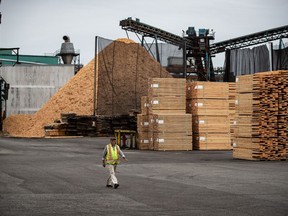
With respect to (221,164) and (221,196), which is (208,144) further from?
(221,196)

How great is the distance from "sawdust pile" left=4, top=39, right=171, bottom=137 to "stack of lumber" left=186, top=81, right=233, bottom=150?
47.1 ft

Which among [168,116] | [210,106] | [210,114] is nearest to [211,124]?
[210,114]

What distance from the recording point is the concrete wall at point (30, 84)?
6556cm

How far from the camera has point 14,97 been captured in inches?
2581

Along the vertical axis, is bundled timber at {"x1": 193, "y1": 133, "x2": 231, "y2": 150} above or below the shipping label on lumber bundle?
below

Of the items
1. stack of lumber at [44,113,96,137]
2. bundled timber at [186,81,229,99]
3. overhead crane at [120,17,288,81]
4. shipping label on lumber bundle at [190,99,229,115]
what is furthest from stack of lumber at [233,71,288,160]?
overhead crane at [120,17,288,81]

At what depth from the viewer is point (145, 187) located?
55.5 ft

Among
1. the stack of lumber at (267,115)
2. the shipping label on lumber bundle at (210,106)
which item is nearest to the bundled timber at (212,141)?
the shipping label on lumber bundle at (210,106)

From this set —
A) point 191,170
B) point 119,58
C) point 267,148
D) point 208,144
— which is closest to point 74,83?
point 119,58

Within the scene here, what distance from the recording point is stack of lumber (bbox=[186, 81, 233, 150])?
3453 cm

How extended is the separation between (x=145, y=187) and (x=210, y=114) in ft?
59.9

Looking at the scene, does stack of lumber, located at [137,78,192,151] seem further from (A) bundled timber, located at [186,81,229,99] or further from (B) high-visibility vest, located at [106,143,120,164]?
(B) high-visibility vest, located at [106,143,120,164]

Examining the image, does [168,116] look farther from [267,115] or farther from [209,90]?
[267,115]

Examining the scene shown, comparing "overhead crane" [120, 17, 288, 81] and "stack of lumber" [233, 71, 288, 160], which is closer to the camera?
"stack of lumber" [233, 71, 288, 160]
